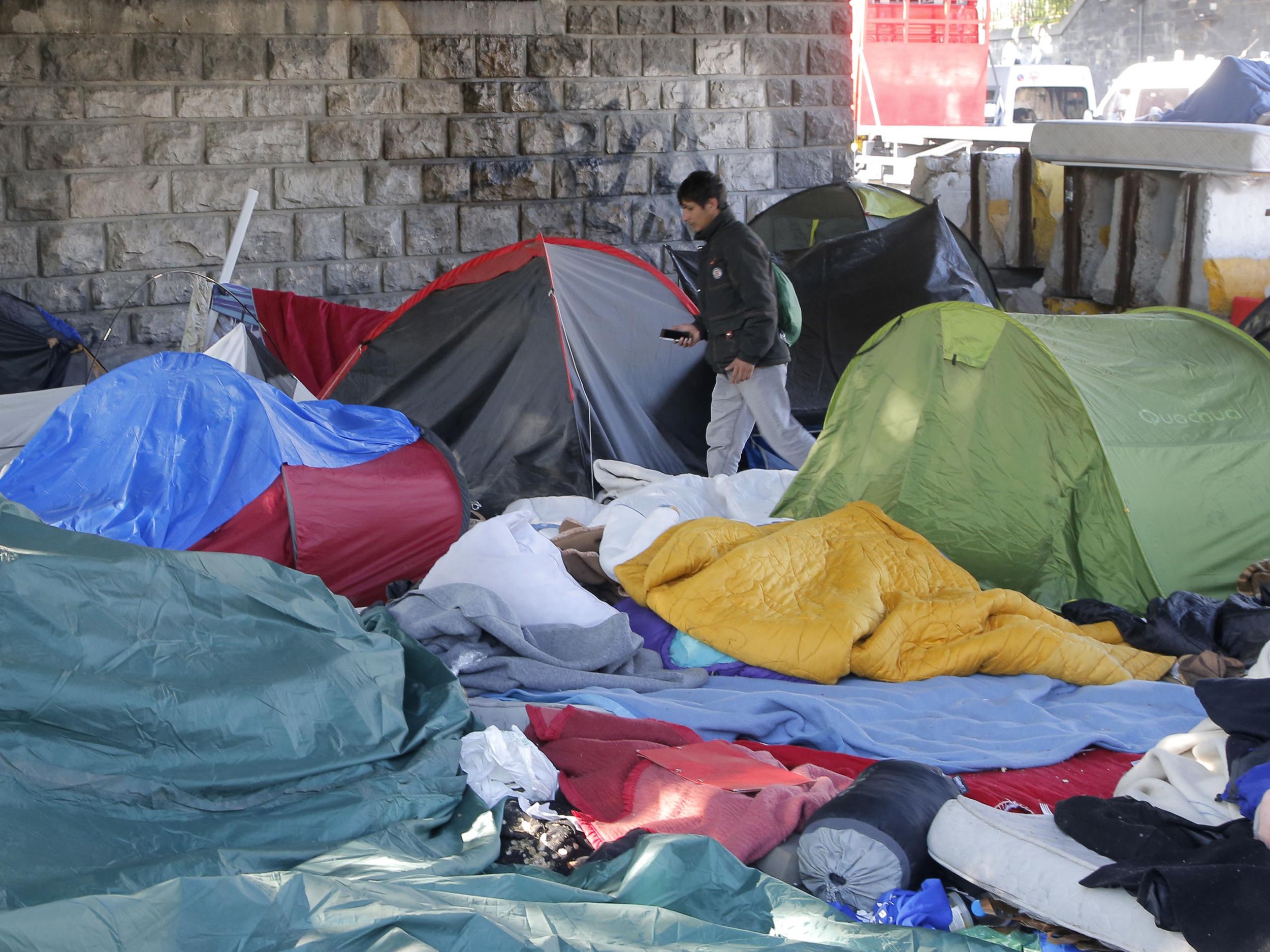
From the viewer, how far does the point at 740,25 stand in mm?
7980

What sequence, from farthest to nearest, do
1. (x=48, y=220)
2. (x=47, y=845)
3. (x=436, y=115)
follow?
(x=436, y=115), (x=48, y=220), (x=47, y=845)

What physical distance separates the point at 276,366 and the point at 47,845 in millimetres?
3664

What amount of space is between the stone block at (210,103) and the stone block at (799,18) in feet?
10.8

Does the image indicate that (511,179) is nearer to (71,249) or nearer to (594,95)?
(594,95)

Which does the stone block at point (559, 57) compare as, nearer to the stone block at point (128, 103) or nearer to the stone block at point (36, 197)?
the stone block at point (128, 103)

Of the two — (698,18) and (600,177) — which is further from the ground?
(698,18)

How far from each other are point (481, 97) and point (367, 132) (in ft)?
2.28

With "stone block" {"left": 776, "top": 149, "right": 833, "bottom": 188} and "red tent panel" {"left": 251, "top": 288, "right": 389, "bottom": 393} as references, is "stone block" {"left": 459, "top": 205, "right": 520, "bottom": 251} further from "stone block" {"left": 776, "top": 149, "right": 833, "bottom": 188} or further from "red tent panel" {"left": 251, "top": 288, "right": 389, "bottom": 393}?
"stone block" {"left": 776, "top": 149, "right": 833, "bottom": 188}

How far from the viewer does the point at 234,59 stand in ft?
22.0

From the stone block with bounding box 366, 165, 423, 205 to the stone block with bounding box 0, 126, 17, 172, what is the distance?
5.70ft

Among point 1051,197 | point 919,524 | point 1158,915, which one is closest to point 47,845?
point 1158,915

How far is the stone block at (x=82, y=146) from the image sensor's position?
6.34 m

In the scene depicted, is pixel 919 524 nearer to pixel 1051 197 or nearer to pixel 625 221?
pixel 625 221

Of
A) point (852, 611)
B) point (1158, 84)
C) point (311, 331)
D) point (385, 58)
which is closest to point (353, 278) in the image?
point (385, 58)
